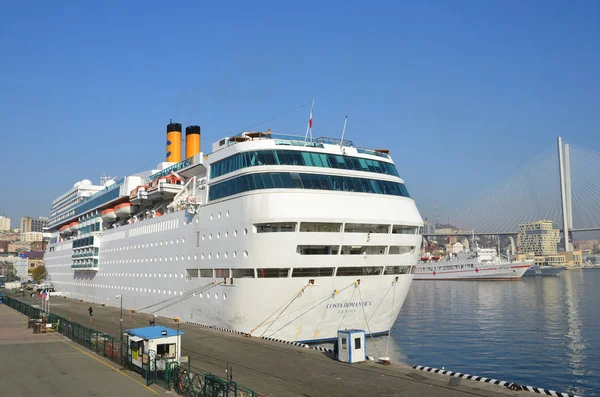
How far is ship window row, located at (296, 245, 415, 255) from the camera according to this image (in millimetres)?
22688

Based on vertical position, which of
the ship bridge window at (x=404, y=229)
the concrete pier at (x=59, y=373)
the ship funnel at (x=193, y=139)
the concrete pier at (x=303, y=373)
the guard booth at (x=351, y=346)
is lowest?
the concrete pier at (x=59, y=373)

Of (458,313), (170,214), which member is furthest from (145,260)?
(458,313)

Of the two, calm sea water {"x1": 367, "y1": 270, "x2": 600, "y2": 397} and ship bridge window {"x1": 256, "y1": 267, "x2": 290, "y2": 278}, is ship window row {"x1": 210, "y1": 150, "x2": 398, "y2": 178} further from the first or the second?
calm sea water {"x1": 367, "y1": 270, "x2": 600, "y2": 397}

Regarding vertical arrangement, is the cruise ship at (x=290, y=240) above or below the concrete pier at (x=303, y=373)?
above

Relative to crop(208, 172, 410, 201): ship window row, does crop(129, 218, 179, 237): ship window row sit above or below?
below

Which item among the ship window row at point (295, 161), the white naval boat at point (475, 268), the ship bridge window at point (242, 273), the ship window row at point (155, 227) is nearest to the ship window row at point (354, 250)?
the ship bridge window at point (242, 273)

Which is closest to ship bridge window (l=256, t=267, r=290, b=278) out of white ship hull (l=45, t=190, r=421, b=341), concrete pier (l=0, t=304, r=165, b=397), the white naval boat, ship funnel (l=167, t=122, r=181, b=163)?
white ship hull (l=45, t=190, r=421, b=341)

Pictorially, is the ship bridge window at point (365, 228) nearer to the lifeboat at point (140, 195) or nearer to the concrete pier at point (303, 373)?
the concrete pier at point (303, 373)

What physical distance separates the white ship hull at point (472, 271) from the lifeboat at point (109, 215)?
92220 mm

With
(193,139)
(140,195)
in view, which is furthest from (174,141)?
(140,195)

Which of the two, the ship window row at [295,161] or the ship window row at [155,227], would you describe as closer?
the ship window row at [295,161]

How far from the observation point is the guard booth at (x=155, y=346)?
16.4 meters

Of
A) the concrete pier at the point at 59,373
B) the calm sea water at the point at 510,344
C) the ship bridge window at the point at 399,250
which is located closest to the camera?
the concrete pier at the point at 59,373

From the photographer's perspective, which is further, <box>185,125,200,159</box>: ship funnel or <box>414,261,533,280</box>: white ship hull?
<box>414,261,533,280</box>: white ship hull
